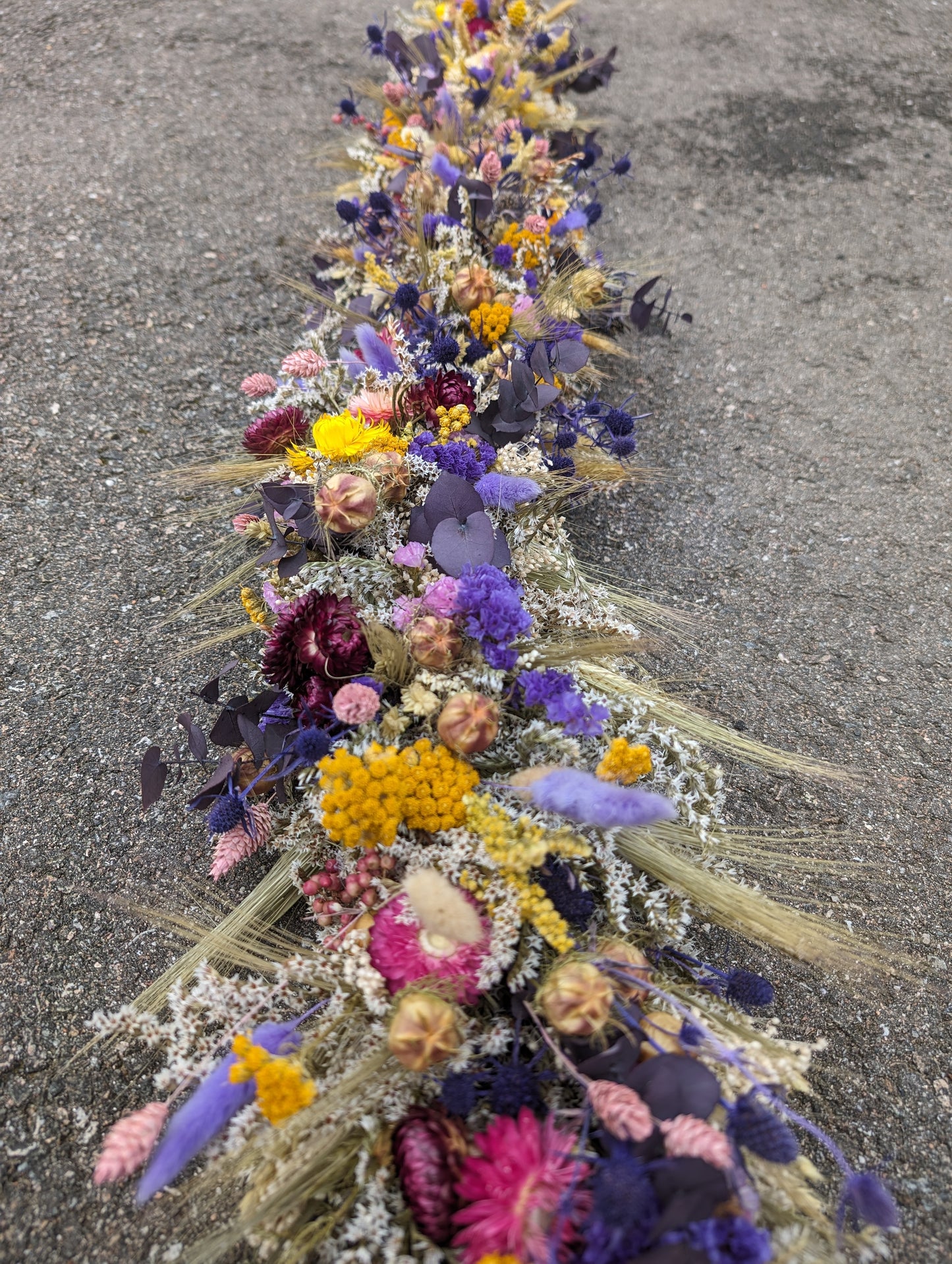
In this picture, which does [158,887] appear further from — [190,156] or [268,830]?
[190,156]

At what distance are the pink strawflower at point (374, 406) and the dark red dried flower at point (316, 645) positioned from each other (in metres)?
0.42

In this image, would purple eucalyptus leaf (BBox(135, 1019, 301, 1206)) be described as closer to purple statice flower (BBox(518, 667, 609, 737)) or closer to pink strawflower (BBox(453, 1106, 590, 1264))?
pink strawflower (BBox(453, 1106, 590, 1264))

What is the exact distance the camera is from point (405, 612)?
1.24m

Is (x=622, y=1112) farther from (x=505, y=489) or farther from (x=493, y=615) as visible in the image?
(x=505, y=489)

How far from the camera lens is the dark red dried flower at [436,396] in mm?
1509

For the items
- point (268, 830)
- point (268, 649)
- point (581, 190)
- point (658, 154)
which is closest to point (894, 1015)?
point (268, 830)

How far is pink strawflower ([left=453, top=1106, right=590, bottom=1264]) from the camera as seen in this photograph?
0.78 m

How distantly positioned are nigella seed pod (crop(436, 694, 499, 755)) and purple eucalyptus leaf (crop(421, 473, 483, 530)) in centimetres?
35

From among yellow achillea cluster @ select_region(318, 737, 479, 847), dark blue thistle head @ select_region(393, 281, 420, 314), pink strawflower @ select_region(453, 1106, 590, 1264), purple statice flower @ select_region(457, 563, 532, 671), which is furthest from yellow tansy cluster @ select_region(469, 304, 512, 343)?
pink strawflower @ select_region(453, 1106, 590, 1264)

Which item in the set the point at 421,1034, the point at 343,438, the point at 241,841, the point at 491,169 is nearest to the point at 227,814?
the point at 241,841

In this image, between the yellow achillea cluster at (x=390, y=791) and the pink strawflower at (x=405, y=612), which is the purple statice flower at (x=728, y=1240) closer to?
the yellow achillea cluster at (x=390, y=791)

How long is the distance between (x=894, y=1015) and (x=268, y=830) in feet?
3.37

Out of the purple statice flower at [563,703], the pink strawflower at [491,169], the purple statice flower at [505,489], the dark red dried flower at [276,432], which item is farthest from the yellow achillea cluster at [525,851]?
the pink strawflower at [491,169]

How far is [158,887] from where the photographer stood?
1.39 meters
